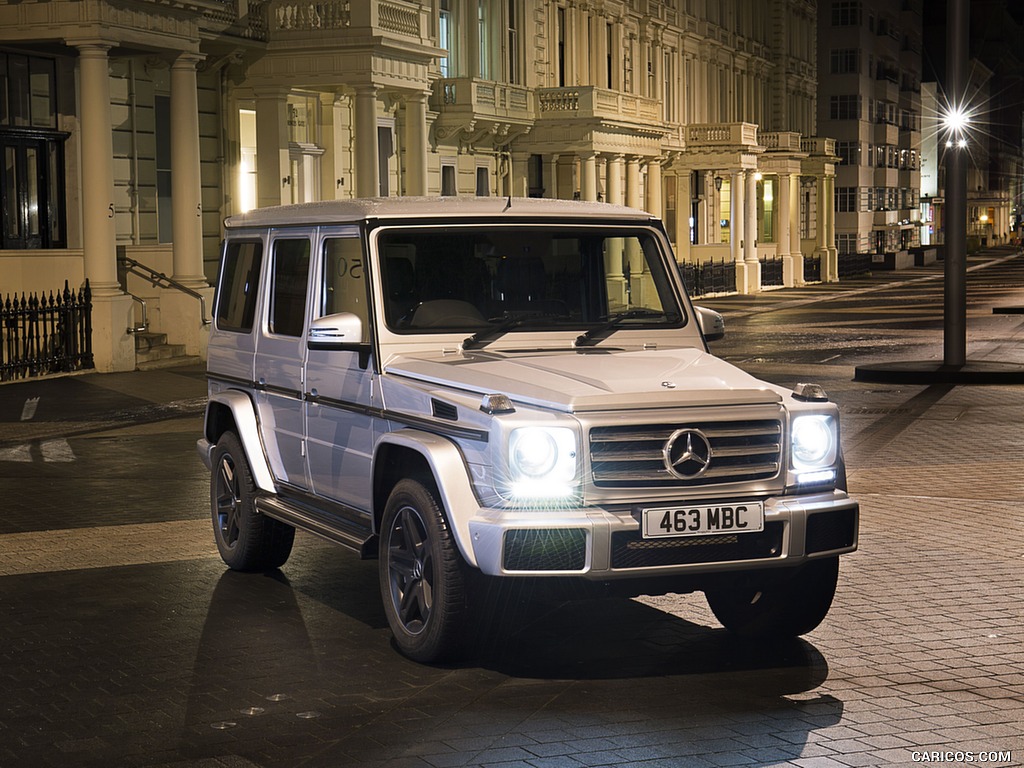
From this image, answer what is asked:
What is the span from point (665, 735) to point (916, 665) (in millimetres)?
1541

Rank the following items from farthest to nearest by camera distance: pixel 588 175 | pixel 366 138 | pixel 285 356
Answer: pixel 588 175, pixel 366 138, pixel 285 356

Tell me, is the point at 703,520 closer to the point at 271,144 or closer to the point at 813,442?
the point at 813,442

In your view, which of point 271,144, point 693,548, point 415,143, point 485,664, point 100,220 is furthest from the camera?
point 415,143

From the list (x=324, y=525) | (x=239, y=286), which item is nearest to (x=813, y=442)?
(x=324, y=525)

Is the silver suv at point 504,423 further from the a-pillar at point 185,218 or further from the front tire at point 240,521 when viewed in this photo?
the a-pillar at point 185,218

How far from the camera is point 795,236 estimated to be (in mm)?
66125

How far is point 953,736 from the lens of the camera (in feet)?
20.1

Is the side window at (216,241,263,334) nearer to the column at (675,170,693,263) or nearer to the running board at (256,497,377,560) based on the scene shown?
the running board at (256,497,377,560)

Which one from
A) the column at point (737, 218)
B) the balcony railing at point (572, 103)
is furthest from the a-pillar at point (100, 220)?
the column at point (737, 218)

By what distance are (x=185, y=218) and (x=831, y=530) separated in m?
20.7

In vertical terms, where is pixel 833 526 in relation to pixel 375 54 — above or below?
below

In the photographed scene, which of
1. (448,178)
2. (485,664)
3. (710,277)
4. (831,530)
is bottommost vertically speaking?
(485,664)

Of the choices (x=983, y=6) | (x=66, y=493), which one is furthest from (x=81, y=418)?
(x=983, y=6)

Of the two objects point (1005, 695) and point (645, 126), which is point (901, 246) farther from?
point (1005, 695)
